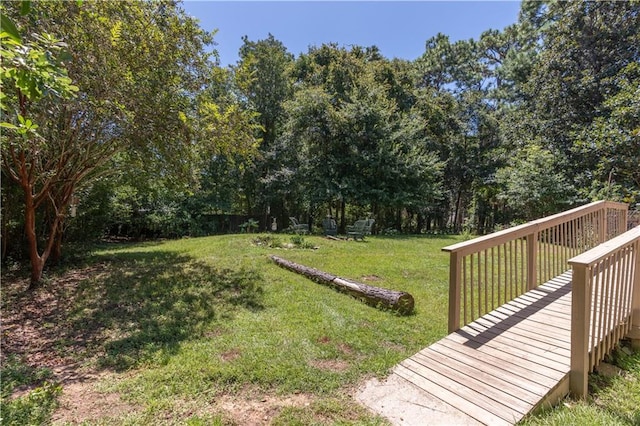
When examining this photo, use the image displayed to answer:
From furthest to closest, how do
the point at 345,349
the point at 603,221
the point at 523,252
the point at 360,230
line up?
1. the point at 360,230
2. the point at 603,221
3. the point at 523,252
4. the point at 345,349

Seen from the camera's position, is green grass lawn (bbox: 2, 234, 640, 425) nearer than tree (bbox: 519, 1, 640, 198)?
Yes

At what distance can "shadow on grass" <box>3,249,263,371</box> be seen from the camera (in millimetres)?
3467

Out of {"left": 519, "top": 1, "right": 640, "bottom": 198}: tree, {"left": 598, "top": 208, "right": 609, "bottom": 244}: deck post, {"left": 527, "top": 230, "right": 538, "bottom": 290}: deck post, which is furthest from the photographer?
{"left": 519, "top": 1, "right": 640, "bottom": 198}: tree

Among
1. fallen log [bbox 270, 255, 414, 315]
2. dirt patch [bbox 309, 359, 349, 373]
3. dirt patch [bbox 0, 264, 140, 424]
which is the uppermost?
fallen log [bbox 270, 255, 414, 315]

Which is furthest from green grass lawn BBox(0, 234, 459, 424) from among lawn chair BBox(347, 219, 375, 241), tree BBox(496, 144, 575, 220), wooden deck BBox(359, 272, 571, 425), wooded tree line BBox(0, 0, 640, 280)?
tree BBox(496, 144, 575, 220)

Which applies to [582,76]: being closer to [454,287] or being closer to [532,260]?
[532,260]

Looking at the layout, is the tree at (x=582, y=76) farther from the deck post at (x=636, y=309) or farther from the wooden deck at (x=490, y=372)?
the wooden deck at (x=490, y=372)

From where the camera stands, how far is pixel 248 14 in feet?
25.1

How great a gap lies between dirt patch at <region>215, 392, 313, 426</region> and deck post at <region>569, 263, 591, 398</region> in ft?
7.06

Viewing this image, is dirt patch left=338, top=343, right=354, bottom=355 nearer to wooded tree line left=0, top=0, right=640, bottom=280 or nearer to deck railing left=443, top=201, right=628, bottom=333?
deck railing left=443, top=201, right=628, bottom=333

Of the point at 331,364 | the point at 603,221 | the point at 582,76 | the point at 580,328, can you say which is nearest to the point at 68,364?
the point at 331,364

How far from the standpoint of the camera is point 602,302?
8.86 feet

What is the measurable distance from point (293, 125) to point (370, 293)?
36.6 ft

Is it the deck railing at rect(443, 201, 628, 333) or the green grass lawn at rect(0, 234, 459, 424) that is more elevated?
the deck railing at rect(443, 201, 628, 333)
